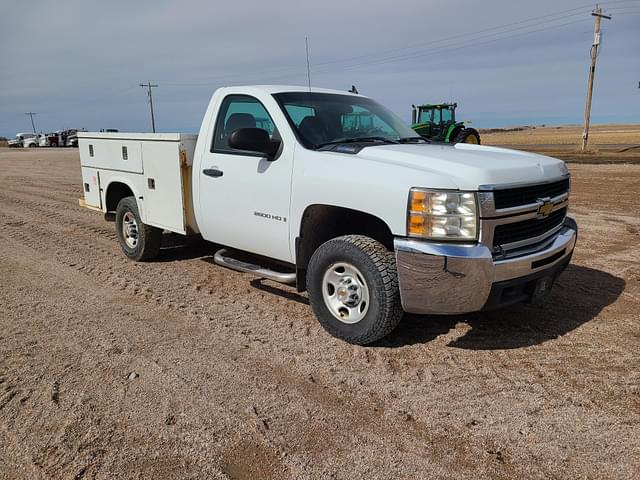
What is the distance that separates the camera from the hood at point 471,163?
11.4 ft

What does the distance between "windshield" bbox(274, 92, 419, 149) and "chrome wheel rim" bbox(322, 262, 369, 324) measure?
108 cm

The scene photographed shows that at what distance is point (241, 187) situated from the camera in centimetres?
479

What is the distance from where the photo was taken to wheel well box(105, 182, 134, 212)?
6858 mm

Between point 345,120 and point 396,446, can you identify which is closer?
point 396,446

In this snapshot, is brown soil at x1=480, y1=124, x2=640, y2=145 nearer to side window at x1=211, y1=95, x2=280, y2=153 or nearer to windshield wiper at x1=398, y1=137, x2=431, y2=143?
windshield wiper at x1=398, y1=137, x2=431, y2=143

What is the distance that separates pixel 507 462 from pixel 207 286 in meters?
3.74

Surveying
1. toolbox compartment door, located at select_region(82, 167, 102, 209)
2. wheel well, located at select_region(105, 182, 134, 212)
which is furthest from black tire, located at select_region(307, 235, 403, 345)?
toolbox compartment door, located at select_region(82, 167, 102, 209)

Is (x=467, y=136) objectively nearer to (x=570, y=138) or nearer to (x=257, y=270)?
(x=257, y=270)

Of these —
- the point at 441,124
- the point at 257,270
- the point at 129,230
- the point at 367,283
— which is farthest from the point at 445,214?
the point at 441,124

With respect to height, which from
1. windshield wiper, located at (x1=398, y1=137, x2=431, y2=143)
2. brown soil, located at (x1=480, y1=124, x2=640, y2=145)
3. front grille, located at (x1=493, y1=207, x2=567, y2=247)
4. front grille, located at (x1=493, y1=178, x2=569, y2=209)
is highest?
windshield wiper, located at (x1=398, y1=137, x2=431, y2=143)

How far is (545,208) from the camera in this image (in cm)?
389

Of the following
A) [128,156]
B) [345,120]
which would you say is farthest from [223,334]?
[128,156]

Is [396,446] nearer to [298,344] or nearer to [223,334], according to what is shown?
[298,344]

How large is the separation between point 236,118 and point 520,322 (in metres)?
3.22
